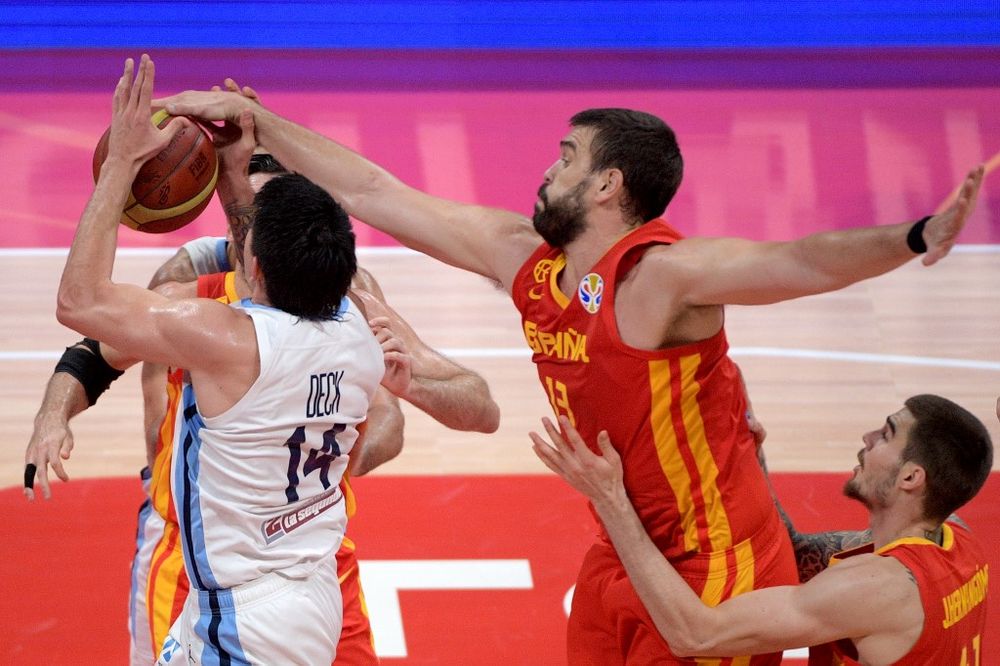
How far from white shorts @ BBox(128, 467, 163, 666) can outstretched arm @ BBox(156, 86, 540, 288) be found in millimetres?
1213

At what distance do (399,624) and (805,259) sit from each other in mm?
2870

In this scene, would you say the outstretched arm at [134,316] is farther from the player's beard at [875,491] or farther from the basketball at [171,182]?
the player's beard at [875,491]

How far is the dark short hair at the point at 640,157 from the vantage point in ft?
13.0

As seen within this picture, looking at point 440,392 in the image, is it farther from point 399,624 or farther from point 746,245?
point 399,624

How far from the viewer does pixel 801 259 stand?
3.32m

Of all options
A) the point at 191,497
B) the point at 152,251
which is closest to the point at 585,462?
the point at 191,497

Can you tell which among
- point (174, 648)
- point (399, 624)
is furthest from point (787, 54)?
point (174, 648)

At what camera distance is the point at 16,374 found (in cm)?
781

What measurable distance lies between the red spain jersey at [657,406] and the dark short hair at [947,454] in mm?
477

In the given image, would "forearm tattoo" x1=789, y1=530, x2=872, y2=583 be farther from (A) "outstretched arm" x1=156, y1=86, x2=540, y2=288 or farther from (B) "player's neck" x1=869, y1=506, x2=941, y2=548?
(A) "outstretched arm" x1=156, y1=86, x2=540, y2=288

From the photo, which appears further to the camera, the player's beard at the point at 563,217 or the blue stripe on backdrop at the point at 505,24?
the blue stripe on backdrop at the point at 505,24

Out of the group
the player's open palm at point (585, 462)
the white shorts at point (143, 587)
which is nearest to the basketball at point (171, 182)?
the white shorts at point (143, 587)

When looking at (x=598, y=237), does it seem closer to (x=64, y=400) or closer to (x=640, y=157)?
(x=640, y=157)

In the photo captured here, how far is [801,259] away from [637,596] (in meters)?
1.20
